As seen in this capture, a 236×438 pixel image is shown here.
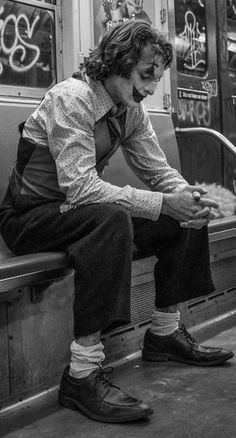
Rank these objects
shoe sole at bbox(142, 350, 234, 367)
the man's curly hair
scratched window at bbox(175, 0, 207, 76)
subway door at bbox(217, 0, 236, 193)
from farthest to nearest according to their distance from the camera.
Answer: subway door at bbox(217, 0, 236, 193) < scratched window at bbox(175, 0, 207, 76) < shoe sole at bbox(142, 350, 234, 367) < the man's curly hair

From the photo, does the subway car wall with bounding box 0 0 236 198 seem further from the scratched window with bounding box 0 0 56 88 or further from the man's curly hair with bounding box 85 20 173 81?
the man's curly hair with bounding box 85 20 173 81

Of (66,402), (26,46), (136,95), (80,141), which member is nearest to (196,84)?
(26,46)

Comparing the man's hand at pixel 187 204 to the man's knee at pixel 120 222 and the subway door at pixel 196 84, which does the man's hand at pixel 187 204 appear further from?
the subway door at pixel 196 84

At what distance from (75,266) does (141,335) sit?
35.1 inches

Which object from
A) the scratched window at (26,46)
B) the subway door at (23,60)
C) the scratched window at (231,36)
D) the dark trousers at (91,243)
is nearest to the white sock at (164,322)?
the dark trousers at (91,243)

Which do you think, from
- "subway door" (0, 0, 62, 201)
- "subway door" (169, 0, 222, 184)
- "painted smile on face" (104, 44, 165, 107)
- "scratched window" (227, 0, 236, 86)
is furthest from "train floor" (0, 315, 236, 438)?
"scratched window" (227, 0, 236, 86)

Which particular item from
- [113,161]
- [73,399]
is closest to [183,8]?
[113,161]

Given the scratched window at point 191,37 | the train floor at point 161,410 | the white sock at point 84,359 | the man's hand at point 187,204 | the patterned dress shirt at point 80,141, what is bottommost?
the train floor at point 161,410

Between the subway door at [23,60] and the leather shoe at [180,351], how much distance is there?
2.99 feet

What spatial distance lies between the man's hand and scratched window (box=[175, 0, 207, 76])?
2010 millimetres

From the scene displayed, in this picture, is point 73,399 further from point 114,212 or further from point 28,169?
point 28,169

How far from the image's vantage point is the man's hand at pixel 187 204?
6.59 ft

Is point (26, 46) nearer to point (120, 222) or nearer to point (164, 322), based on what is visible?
point (120, 222)

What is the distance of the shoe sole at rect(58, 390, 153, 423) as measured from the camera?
1778mm
